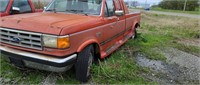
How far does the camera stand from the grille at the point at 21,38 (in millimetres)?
3427

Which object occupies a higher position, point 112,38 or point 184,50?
point 112,38

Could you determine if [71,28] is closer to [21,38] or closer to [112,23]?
[21,38]

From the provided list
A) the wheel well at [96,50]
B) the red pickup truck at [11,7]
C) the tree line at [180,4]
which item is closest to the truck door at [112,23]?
the wheel well at [96,50]

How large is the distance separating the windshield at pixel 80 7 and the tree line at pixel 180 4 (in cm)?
3665

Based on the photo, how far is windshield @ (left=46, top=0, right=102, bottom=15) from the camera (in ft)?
15.6

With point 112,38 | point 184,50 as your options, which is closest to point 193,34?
point 184,50

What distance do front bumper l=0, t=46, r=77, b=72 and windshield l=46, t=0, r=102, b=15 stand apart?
1.51 meters

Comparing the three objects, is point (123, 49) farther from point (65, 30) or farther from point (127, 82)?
point (65, 30)

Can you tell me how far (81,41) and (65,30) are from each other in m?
0.47

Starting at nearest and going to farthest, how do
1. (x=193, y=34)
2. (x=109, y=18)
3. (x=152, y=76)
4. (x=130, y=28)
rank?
(x=152, y=76), (x=109, y=18), (x=130, y=28), (x=193, y=34)

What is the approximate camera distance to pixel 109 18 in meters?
4.92

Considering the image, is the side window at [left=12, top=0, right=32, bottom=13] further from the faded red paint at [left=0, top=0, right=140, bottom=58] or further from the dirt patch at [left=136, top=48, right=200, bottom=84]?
the dirt patch at [left=136, top=48, right=200, bottom=84]

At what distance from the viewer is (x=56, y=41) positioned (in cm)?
331

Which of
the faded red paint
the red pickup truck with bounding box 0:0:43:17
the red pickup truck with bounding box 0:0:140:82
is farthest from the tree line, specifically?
the red pickup truck with bounding box 0:0:140:82
